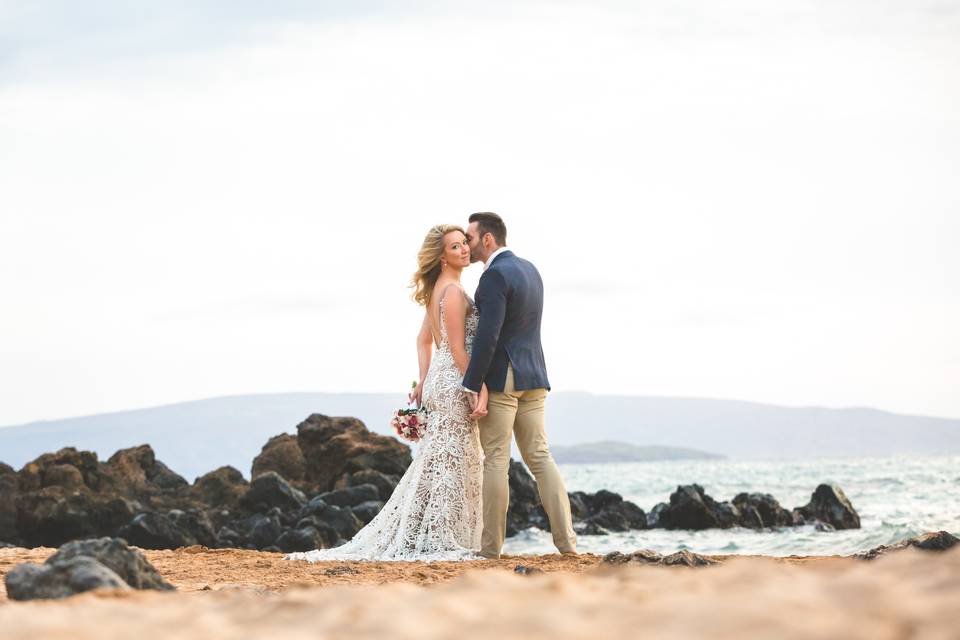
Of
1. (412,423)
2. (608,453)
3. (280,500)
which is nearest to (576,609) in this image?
(412,423)

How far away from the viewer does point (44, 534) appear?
18.8 meters

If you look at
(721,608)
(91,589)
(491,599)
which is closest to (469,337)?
(91,589)

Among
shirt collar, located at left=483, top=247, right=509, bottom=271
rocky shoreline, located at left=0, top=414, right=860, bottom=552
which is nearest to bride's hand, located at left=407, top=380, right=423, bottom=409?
shirt collar, located at left=483, top=247, right=509, bottom=271

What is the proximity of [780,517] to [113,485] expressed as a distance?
12.7m

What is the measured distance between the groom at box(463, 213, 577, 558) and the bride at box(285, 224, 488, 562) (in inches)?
11.1

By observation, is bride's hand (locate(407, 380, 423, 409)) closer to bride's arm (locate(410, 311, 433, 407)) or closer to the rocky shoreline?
bride's arm (locate(410, 311, 433, 407))

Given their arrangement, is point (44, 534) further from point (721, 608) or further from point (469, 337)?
point (721, 608)

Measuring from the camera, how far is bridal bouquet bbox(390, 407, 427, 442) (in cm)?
1013

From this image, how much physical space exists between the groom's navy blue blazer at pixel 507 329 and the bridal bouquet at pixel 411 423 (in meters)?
0.80

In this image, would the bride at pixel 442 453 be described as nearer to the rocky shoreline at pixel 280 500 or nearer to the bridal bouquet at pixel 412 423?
the bridal bouquet at pixel 412 423

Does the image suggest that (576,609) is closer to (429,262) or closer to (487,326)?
(487,326)

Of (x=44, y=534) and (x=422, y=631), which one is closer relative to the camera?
(x=422, y=631)

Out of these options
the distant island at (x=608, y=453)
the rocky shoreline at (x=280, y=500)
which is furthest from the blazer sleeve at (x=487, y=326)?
the distant island at (x=608, y=453)

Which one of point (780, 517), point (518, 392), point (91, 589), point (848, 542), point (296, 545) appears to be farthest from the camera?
point (780, 517)
